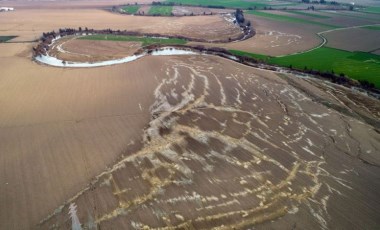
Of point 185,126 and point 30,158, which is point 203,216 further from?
point 30,158

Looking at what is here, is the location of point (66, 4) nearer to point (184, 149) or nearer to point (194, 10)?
A: point (194, 10)

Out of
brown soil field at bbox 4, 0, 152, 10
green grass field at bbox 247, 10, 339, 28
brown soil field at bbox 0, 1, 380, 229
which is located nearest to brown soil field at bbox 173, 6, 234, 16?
green grass field at bbox 247, 10, 339, 28

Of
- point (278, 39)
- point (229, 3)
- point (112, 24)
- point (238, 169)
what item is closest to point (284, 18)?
point (278, 39)

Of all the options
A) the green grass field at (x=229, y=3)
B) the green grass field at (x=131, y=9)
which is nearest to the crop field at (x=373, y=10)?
the green grass field at (x=229, y=3)

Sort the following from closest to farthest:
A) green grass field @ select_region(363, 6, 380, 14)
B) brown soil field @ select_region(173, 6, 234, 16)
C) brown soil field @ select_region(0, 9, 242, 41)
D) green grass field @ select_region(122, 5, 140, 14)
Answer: brown soil field @ select_region(0, 9, 242, 41) → brown soil field @ select_region(173, 6, 234, 16) → green grass field @ select_region(122, 5, 140, 14) → green grass field @ select_region(363, 6, 380, 14)

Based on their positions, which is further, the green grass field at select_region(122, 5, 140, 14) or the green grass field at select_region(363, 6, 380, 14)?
the green grass field at select_region(363, 6, 380, 14)

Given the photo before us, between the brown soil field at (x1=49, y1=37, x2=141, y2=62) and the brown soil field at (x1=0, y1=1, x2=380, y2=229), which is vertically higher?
the brown soil field at (x1=49, y1=37, x2=141, y2=62)

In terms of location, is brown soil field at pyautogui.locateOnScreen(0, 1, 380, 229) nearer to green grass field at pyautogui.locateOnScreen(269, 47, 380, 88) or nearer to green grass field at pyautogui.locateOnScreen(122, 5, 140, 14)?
green grass field at pyautogui.locateOnScreen(269, 47, 380, 88)

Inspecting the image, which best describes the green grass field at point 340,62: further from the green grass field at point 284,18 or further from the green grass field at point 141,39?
the green grass field at point 284,18
